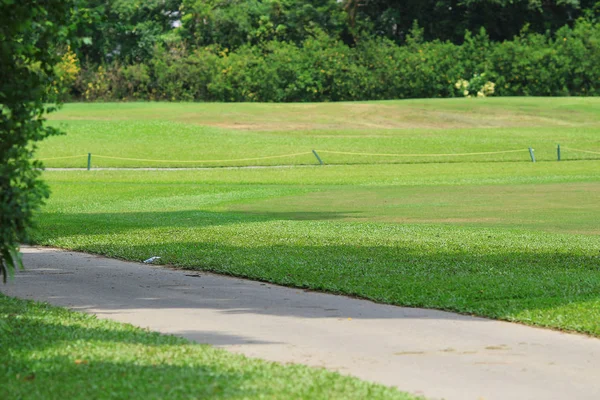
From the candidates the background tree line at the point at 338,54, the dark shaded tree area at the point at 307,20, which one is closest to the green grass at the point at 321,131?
the background tree line at the point at 338,54

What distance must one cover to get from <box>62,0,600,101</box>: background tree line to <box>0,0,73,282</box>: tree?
55831mm

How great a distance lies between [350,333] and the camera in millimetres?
9531

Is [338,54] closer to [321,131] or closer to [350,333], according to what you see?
[321,131]

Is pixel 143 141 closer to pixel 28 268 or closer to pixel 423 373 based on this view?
pixel 28 268

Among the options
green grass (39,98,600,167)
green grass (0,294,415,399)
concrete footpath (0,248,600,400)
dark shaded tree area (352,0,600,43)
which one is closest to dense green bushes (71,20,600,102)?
dark shaded tree area (352,0,600,43)

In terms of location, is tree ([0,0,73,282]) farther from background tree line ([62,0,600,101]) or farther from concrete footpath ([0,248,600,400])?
background tree line ([62,0,600,101])

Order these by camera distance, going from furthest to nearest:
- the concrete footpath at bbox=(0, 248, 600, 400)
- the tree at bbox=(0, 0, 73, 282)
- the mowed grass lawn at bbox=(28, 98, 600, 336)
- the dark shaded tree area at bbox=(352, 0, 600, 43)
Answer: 1. the dark shaded tree area at bbox=(352, 0, 600, 43)
2. the mowed grass lawn at bbox=(28, 98, 600, 336)
3. the tree at bbox=(0, 0, 73, 282)
4. the concrete footpath at bbox=(0, 248, 600, 400)

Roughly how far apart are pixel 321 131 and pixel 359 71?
13.6 m

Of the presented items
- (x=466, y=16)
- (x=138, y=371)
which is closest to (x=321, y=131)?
(x=466, y=16)

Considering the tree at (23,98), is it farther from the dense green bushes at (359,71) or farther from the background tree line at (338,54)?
the dense green bushes at (359,71)

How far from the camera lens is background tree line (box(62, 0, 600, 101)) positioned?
69000 millimetres

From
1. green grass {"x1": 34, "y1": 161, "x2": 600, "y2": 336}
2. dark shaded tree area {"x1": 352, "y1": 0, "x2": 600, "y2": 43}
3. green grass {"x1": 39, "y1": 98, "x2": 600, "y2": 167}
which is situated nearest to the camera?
green grass {"x1": 34, "y1": 161, "x2": 600, "y2": 336}

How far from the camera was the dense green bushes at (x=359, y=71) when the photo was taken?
68.5 meters

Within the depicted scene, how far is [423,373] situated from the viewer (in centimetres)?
784
